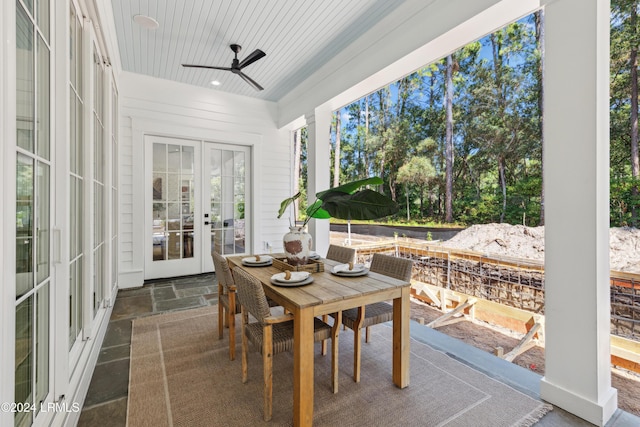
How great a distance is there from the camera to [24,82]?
111 cm

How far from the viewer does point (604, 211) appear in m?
1.60

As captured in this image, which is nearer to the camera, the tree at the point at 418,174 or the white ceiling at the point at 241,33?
the white ceiling at the point at 241,33

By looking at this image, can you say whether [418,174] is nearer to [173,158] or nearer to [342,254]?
[342,254]

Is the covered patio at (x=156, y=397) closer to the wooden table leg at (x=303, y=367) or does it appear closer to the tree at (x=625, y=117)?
the wooden table leg at (x=303, y=367)

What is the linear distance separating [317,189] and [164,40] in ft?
8.42

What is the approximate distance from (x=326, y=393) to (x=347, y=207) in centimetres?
123

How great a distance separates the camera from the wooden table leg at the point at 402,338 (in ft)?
6.27

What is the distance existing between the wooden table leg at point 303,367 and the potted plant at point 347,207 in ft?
2.57

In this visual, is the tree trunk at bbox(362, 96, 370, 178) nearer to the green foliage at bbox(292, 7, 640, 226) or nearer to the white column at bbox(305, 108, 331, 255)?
the green foliage at bbox(292, 7, 640, 226)

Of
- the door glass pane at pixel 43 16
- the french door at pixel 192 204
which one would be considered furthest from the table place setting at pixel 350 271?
the french door at pixel 192 204

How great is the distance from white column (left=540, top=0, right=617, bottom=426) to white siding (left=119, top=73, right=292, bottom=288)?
424cm

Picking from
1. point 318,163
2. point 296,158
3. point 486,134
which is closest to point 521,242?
point 486,134

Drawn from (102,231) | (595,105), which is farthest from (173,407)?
(595,105)

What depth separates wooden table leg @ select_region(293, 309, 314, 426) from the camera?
60.4 inches
